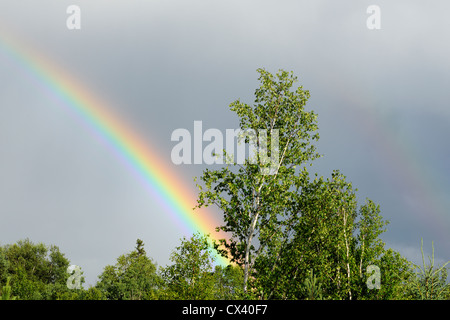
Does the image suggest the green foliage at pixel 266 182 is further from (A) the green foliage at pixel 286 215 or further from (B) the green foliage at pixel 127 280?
(B) the green foliage at pixel 127 280

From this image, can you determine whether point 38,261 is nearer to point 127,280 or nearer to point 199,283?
point 127,280

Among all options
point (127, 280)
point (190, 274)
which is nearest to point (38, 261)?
point (127, 280)

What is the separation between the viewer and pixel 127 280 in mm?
91750

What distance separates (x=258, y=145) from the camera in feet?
86.1

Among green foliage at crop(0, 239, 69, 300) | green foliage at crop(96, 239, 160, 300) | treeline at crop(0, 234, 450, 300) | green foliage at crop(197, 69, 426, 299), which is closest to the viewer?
treeline at crop(0, 234, 450, 300)

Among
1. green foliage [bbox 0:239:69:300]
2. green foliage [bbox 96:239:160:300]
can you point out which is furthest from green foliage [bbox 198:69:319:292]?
green foliage [bbox 0:239:69:300]

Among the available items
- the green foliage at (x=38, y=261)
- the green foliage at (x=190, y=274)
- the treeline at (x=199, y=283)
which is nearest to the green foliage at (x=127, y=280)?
the treeline at (x=199, y=283)

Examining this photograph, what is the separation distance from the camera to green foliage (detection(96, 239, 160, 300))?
87.9 metres

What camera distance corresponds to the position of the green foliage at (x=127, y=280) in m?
87.9

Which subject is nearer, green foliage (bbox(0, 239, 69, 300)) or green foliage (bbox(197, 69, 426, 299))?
green foliage (bbox(197, 69, 426, 299))

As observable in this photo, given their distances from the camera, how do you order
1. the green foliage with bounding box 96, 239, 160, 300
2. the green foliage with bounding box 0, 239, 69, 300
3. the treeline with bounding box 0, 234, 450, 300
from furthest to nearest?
the green foliage with bounding box 0, 239, 69, 300 < the green foliage with bounding box 96, 239, 160, 300 < the treeline with bounding box 0, 234, 450, 300

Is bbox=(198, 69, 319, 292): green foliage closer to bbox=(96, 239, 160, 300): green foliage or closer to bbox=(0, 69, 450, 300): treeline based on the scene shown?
bbox=(0, 69, 450, 300): treeline
